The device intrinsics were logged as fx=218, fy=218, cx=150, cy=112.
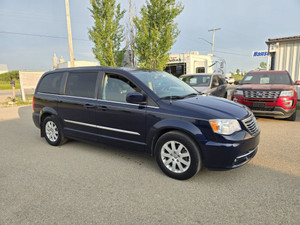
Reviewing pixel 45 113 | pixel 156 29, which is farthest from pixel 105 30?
pixel 45 113

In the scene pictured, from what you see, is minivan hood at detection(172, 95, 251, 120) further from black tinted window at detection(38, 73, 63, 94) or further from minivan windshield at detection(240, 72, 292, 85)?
minivan windshield at detection(240, 72, 292, 85)

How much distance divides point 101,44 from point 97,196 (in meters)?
12.7

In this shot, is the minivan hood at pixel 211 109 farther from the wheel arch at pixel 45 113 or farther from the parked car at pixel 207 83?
the parked car at pixel 207 83

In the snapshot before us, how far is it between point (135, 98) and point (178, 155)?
3.55ft

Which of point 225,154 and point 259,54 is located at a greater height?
point 259,54

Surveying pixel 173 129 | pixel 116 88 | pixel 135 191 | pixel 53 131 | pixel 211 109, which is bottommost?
pixel 135 191

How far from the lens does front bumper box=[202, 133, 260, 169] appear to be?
2945mm

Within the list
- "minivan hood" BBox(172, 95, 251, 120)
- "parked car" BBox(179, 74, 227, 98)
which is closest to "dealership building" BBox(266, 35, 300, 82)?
"parked car" BBox(179, 74, 227, 98)

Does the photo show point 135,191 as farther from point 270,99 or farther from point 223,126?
point 270,99

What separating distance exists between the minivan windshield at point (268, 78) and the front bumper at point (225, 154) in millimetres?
5469

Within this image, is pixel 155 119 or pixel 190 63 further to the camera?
pixel 190 63

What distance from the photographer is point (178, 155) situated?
3227 mm

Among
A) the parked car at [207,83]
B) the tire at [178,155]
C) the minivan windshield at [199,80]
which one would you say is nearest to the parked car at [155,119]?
the tire at [178,155]

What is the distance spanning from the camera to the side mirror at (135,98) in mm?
3387
